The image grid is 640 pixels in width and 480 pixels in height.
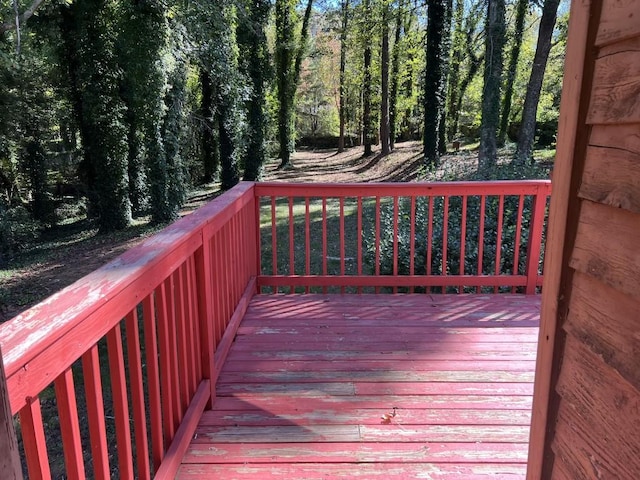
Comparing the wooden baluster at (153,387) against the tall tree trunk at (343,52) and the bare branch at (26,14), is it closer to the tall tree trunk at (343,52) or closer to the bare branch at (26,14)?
the bare branch at (26,14)

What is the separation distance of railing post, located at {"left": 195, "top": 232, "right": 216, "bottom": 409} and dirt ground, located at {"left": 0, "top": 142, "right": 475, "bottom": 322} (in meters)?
5.74

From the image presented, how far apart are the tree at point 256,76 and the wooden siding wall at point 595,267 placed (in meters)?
13.5

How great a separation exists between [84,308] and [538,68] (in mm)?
10613

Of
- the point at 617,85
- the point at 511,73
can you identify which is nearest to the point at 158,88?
the point at 617,85

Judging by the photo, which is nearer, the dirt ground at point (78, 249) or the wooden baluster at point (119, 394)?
the wooden baluster at point (119, 394)

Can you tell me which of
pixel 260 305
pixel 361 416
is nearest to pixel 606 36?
pixel 361 416

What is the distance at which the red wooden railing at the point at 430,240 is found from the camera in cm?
370

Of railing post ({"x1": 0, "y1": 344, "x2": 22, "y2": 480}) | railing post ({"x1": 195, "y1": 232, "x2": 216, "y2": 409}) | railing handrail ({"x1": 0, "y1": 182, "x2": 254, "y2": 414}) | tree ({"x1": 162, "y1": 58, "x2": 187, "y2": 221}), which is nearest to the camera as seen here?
railing post ({"x1": 0, "y1": 344, "x2": 22, "y2": 480})

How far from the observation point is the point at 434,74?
1233 cm

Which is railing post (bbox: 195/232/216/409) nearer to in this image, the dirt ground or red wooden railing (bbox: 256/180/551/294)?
red wooden railing (bbox: 256/180/551/294)

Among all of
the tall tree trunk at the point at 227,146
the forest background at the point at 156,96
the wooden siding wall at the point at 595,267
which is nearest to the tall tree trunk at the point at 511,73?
the forest background at the point at 156,96

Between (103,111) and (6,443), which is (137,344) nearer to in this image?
(6,443)

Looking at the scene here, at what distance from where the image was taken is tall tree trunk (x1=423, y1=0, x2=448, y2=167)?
11.9m

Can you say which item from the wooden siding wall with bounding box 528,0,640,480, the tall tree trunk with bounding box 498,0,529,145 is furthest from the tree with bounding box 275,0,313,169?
the wooden siding wall with bounding box 528,0,640,480
